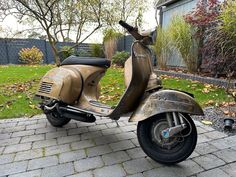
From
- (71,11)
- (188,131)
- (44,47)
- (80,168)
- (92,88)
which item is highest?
(71,11)

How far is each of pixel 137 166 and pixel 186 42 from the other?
4417 millimetres

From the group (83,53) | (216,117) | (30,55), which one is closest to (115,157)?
(216,117)

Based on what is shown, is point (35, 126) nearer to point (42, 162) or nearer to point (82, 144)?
point (82, 144)

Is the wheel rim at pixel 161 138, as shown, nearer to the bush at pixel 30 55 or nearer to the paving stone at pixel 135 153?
the paving stone at pixel 135 153

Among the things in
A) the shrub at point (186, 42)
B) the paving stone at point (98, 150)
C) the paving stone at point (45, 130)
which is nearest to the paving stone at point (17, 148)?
the paving stone at point (45, 130)

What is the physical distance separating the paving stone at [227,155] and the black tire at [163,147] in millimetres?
374

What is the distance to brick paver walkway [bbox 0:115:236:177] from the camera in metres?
1.66

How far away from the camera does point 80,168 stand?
1.72 m

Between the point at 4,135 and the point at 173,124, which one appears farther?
the point at 4,135

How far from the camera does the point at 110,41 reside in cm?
1009

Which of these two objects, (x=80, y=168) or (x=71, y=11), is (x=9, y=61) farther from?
(x=80, y=168)

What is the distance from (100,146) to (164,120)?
2.41ft

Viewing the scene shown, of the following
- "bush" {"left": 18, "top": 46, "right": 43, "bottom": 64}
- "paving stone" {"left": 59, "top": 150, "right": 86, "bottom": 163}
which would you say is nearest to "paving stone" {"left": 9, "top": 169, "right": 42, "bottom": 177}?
"paving stone" {"left": 59, "top": 150, "right": 86, "bottom": 163}

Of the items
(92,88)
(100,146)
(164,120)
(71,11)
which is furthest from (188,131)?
(71,11)
